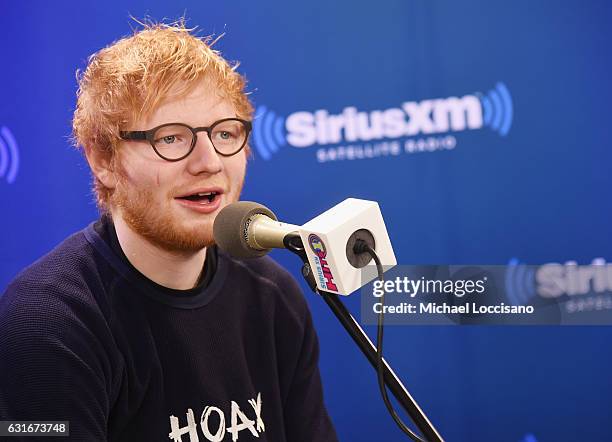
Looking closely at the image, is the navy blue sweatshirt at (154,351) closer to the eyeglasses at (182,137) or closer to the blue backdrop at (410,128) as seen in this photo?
the eyeglasses at (182,137)

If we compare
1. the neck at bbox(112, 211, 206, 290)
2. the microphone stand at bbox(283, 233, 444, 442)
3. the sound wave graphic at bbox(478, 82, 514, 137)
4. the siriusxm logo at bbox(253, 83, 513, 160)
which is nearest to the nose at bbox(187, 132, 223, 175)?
the neck at bbox(112, 211, 206, 290)

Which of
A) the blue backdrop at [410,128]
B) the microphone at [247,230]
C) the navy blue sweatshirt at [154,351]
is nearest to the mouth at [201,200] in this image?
the navy blue sweatshirt at [154,351]

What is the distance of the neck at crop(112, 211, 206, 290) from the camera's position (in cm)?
144

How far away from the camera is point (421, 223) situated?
2.46m

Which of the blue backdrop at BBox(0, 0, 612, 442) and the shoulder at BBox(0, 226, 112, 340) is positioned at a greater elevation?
the blue backdrop at BBox(0, 0, 612, 442)

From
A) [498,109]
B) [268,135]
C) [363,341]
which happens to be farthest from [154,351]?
[498,109]

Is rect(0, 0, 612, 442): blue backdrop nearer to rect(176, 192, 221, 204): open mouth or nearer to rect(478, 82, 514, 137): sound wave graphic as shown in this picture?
rect(478, 82, 514, 137): sound wave graphic

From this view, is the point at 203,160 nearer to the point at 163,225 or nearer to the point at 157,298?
the point at 163,225

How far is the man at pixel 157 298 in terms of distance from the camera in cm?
125

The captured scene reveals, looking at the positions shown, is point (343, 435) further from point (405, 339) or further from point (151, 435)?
point (151, 435)

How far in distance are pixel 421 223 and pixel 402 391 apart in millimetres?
1494

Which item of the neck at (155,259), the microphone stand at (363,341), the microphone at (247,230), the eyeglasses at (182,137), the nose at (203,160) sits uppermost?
the eyeglasses at (182,137)

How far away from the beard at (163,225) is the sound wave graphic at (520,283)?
3.94ft

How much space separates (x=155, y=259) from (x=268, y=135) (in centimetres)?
106
